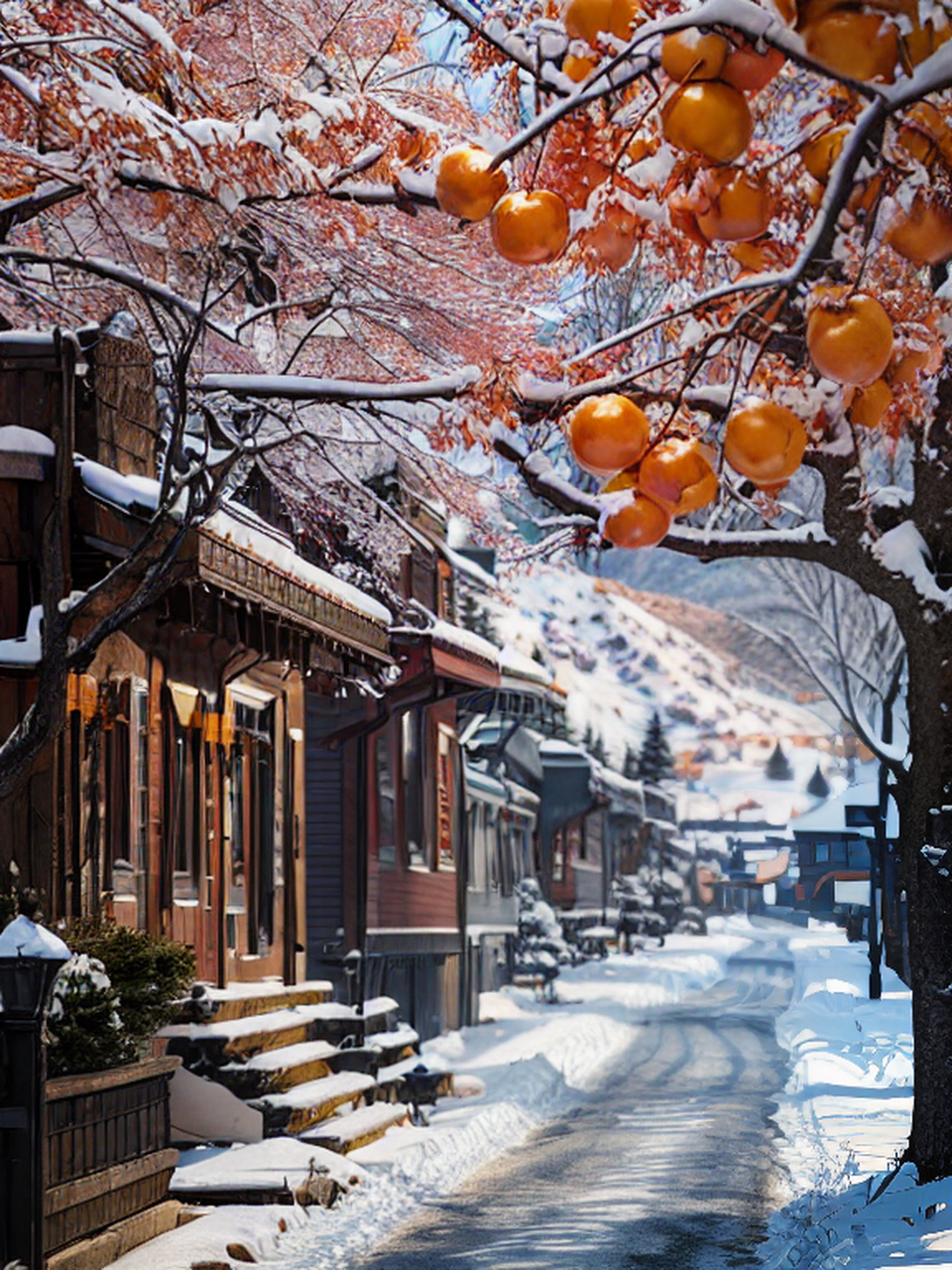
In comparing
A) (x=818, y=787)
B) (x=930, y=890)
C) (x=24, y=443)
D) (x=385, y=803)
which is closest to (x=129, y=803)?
(x=24, y=443)

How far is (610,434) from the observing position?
3.13 metres

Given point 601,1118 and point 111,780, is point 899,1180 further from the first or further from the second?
point 601,1118

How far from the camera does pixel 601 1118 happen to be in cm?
1950

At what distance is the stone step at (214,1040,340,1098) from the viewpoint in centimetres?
1502

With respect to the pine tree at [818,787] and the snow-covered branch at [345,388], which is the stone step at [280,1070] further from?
the pine tree at [818,787]

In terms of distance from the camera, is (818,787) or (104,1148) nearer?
(104,1148)

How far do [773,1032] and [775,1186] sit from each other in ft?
61.0

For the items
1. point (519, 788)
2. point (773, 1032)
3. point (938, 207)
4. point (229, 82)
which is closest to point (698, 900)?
point (519, 788)

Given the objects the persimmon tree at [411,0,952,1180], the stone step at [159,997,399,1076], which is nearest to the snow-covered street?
the stone step at [159,997,399,1076]

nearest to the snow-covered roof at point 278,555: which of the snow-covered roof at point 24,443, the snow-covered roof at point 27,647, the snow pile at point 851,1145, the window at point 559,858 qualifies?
the snow-covered roof at point 24,443

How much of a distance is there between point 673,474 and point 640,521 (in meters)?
0.13

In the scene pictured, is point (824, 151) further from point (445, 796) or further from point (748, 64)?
point (445, 796)

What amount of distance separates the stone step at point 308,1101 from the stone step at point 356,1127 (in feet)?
0.34

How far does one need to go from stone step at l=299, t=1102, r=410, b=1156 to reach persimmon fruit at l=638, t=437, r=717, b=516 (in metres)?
12.5
